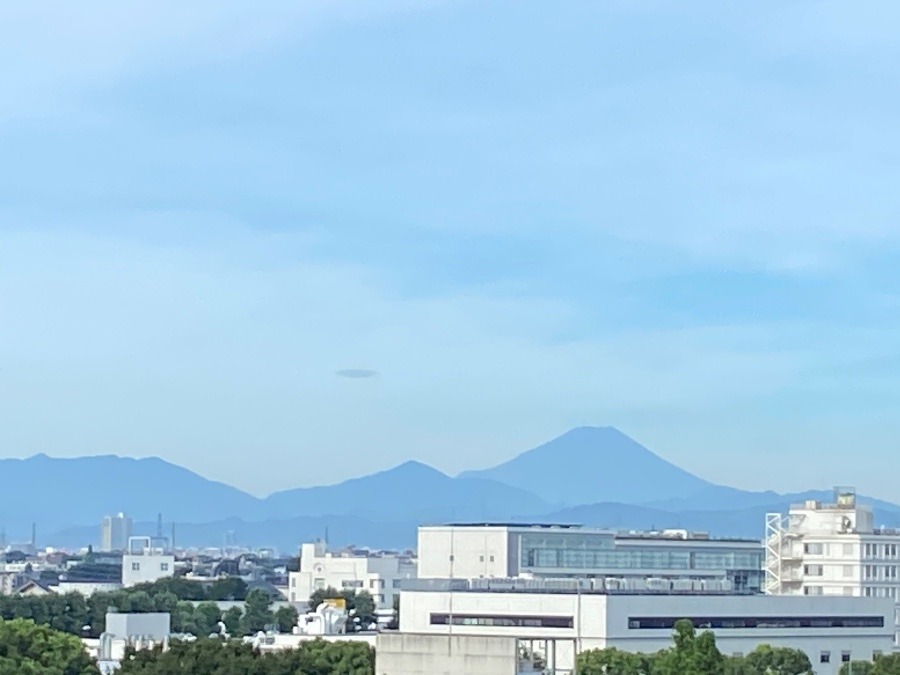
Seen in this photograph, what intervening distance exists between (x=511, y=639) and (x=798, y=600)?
29.6 m

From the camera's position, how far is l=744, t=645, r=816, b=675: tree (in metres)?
51.1

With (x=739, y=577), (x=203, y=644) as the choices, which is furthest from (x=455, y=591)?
(x=739, y=577)

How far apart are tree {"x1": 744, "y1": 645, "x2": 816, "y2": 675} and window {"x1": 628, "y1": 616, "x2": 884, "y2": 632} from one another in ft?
10.3

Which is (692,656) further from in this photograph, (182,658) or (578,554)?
(578,554)

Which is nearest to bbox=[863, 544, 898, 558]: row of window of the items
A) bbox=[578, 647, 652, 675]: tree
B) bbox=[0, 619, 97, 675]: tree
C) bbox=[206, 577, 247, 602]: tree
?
bbox=[578, 647, 652, 675]: tree

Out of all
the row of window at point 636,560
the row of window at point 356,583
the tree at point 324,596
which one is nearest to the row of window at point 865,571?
the row of window at point 636,560

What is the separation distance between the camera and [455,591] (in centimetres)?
5831

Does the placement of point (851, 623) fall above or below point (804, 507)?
below

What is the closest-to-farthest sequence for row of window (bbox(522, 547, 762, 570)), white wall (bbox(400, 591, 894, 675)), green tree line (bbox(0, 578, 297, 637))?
white wall (bbox(400, 591, 894, 675)) < green tree line (bbox(0, 578, 297, 637)) < row of window (bbox(522, 547, 762, 570))

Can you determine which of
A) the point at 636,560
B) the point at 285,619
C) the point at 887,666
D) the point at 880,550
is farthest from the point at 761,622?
the point at 636,560

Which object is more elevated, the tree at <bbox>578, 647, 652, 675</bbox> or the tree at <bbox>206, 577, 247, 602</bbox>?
the tree at <bbox>206, 577, 247, 602</bbox>

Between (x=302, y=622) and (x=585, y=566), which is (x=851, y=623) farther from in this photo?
(x=585, y=566)

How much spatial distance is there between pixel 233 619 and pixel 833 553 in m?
25.0

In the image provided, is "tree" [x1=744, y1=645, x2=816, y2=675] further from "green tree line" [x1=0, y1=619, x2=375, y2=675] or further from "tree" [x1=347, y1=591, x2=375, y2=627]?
"tree" [x1=347, y1=591, x2=375, y2=627]
